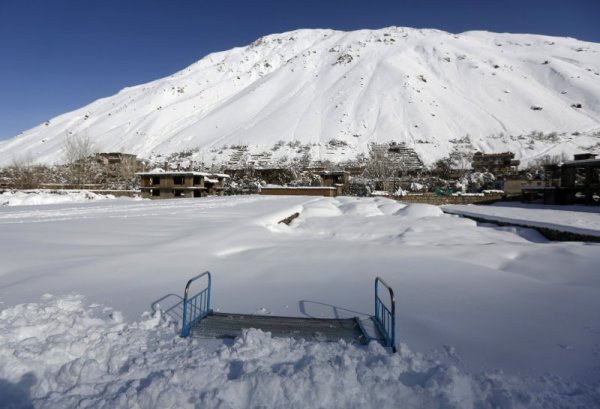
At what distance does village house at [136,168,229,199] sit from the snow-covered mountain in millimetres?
23645

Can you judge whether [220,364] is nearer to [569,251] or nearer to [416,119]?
[569,251]

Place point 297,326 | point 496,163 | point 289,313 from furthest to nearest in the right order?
point 496,163 < point 289,313 < point 297,326

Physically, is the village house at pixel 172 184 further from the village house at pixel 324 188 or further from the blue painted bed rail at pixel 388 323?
the blue painted bed rail at pixel 388 323

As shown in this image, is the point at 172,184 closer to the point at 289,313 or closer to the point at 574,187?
the point at 289,313

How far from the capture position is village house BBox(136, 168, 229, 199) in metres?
39.1

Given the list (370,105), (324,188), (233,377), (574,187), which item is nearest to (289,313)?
(233,377)

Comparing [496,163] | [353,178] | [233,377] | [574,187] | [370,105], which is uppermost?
[370,105]

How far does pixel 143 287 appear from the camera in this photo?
5.59 meters

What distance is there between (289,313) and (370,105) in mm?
79847

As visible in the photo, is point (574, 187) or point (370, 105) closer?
point (574, 187)

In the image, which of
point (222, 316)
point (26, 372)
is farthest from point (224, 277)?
point (26, 372)

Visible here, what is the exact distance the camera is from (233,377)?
3131 mm

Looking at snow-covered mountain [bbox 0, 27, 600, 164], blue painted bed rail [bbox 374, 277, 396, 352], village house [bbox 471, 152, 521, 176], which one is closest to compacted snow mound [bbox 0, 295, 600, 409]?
blue painted bed rail [bbox 374, 277, 396, 352]

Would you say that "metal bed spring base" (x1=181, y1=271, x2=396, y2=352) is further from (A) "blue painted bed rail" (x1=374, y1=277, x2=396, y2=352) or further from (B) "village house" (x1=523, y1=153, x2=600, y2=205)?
(B) "village house" (x1=523, y1=153, x2=600, y2=205)
